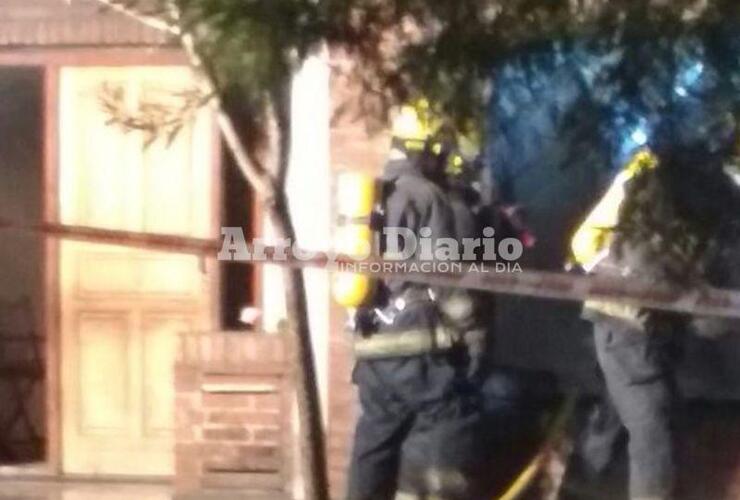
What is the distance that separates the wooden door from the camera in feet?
18.9

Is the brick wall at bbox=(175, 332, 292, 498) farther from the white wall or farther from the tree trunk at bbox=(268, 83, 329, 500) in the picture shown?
the tree trunk at bbox=(268, 83, 329, 500)

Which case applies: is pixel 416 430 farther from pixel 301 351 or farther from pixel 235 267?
pixel 235 267

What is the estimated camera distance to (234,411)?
17.8 feet

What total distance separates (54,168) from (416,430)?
7.73ft

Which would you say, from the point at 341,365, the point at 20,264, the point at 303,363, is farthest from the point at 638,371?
the point at 20,264

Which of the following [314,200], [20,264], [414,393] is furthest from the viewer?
[20,264]

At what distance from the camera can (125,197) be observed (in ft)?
19.0

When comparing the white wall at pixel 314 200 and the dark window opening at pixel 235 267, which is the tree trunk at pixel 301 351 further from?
the dark window opening at pixel 235 267

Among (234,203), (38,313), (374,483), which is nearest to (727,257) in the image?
(374,483)

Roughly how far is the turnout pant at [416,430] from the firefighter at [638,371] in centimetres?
41

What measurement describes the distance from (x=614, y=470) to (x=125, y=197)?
8.05ft

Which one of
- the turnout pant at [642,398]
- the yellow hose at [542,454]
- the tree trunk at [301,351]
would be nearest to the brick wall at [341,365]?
the yellow hose at [542,454]

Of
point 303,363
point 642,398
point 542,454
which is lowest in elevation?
point 542,454

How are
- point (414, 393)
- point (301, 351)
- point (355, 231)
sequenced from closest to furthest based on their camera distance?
point (301, 351)
point (355, 231)
point (414, 393)
